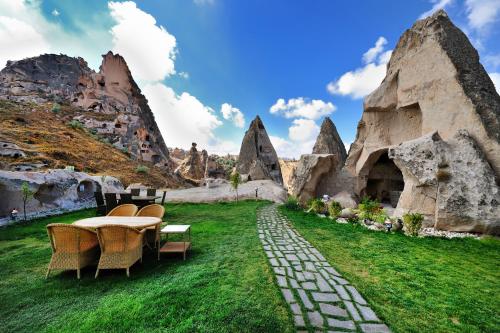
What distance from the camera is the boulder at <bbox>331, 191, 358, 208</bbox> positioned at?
42.3 feet

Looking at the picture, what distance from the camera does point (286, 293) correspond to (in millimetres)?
3193

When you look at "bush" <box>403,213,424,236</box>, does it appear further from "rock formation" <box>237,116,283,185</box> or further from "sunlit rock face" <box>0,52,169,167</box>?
"sunlit rock face" <box>0,52,169,167</box>

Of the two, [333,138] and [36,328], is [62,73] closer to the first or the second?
[333,138]

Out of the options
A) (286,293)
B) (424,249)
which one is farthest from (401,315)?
(424,249)

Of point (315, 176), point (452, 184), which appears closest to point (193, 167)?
point (315, 176)

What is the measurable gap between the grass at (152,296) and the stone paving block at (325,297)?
563 mm

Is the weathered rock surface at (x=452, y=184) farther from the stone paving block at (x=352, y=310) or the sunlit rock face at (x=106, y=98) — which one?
the sunlit rock face at (x=106, y=98)

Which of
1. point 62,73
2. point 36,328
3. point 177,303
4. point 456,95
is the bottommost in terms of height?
point 36,328

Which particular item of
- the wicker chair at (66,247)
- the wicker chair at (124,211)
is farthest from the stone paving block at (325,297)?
the wicker chair at (124,211)

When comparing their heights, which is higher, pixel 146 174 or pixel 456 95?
pixel 456 95

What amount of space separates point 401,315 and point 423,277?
170 centimetres

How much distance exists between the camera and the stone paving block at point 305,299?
9.56 ft

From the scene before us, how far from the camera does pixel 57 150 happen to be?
17.1 m

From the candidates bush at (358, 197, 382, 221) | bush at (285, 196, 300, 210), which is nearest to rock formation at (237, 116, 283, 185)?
bush at (285, 196, 300, 210)
